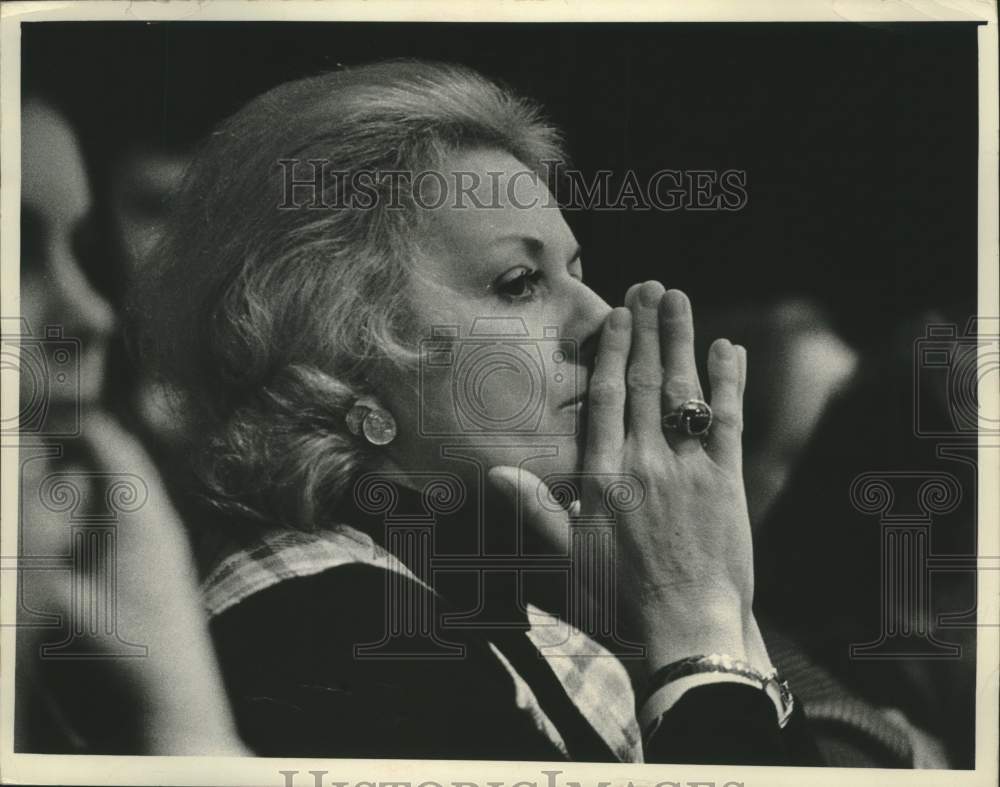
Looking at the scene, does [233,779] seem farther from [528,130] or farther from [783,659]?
[528,130]

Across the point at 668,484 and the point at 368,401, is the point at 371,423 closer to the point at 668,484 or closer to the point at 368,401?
the point at 368,401

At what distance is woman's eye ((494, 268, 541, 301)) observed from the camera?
2.99 meters

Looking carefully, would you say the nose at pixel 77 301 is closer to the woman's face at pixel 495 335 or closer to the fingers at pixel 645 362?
the woman's face at pixel 495 335

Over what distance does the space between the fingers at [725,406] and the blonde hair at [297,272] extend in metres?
0.82

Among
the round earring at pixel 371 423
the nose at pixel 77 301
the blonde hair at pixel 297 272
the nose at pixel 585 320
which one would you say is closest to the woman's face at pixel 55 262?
the nose at pixel 77 301

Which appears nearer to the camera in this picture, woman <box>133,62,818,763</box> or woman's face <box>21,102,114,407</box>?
woman <box>133,62,818,763</box>

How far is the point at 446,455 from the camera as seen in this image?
9.82 ft

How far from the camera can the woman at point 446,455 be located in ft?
9.73

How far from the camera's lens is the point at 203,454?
303 centimetres

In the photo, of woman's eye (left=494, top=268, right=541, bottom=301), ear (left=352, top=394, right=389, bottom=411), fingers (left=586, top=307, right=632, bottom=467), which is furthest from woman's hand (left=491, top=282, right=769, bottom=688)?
ear (left=352, top=394, right=389, bottom=411)

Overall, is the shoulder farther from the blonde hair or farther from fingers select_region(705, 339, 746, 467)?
fingers select_region(705, 339, 746, 467)

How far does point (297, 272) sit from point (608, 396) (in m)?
1.03

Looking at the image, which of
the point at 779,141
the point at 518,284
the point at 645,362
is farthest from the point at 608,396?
the point at 779,141

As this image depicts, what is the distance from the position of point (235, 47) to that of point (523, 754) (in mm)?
2398
